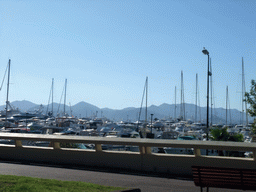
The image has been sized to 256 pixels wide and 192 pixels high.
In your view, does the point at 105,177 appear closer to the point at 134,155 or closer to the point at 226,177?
the point at 134,155

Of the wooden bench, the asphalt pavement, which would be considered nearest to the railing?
the asphalt pavement

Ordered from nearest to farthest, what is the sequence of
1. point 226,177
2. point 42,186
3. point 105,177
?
point 226,177, point 42,186, point 105,177

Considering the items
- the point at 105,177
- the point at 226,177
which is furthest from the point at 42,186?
the point at 226,177

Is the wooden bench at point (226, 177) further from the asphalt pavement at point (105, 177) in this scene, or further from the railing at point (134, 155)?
the railing at point (134, 155)

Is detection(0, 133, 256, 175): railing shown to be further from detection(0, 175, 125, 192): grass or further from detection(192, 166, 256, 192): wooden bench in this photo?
detection(192, 166, 256, 192): wooden bench

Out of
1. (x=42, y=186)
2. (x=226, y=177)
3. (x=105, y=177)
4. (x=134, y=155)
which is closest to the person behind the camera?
(x=226, y=177)

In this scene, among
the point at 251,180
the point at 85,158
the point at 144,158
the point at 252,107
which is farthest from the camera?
the point at 252,107

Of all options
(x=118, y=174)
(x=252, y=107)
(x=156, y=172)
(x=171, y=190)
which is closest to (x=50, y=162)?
(x=118, y=174)

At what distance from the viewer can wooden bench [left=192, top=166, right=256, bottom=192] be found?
6.73m

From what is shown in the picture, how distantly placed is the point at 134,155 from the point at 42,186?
13.5ft

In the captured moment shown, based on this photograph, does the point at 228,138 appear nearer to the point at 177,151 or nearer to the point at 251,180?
the point at 177,151

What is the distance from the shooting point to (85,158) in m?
12.4

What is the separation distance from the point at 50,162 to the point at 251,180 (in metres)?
8.26

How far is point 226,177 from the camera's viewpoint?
692cm
